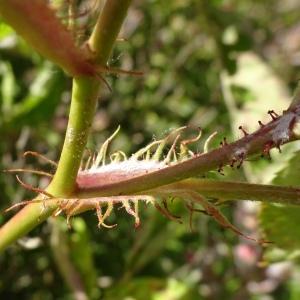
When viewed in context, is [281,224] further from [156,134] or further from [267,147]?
[156,134]

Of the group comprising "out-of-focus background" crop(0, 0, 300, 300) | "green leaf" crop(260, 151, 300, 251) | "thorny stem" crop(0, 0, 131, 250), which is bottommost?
"thorny stem" crop(0, 0, 131, 250)

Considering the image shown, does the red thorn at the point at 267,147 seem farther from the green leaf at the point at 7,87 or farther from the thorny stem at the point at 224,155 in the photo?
the green leaf at the point at 7,87

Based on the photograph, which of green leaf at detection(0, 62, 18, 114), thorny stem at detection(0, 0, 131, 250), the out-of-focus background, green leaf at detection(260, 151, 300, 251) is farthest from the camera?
green leaf at detection(0, 62, 18, 114)

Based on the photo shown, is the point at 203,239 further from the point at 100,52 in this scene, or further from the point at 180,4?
the point at 100,52

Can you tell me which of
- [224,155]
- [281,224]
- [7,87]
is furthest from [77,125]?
[7,87]

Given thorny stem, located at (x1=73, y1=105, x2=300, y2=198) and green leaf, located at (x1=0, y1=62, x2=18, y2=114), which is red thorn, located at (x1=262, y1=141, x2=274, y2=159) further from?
green leaf, located at (x1=0, y1=62, x2=18, y2=114)

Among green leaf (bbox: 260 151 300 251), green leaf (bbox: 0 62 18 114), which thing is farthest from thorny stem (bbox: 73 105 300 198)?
green leaf (bbox: 0 62 18 114)
